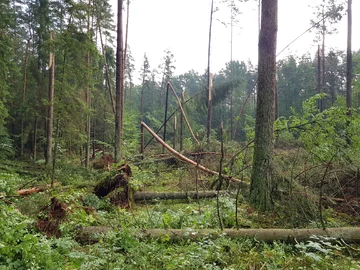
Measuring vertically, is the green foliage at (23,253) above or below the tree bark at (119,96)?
below

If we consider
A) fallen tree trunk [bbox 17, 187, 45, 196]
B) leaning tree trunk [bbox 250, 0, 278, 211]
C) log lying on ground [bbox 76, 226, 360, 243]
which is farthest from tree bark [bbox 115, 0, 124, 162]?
log lying on ground [bbox 76, 226, 360, 243]

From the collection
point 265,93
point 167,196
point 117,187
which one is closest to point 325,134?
point 265,93

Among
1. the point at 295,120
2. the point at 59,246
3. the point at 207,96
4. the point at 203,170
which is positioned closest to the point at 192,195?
the point at 203,170

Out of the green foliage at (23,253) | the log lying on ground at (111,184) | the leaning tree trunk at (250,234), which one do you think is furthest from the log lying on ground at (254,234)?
the log lying on ground at (111,184)

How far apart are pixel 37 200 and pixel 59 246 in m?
2.96

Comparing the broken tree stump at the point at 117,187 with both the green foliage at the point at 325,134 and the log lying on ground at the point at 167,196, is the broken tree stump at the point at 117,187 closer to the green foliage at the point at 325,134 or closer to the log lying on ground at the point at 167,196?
the log lying on ground at the point at 167,196

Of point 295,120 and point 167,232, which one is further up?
point 295,120

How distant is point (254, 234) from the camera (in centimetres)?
445

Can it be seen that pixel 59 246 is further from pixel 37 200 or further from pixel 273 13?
pixel 273 13

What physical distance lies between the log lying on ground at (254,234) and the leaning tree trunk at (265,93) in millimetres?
1603

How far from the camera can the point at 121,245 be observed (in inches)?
155

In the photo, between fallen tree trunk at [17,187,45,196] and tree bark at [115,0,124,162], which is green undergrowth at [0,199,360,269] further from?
tree bark at [115,0,124,162]

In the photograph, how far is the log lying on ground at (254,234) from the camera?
169 inches

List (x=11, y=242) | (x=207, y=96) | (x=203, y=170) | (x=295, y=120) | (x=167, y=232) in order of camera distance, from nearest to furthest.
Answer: (x=11, y=242), (x=167, y=232), (x=295, y=120), (x=203, y=170), (x=207, y=96)
